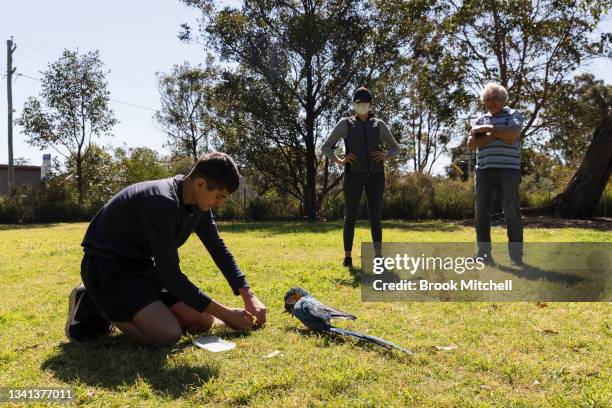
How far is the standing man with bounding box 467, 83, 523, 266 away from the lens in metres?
5.59

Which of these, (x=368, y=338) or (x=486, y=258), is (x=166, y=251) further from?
(x=486, y=258)

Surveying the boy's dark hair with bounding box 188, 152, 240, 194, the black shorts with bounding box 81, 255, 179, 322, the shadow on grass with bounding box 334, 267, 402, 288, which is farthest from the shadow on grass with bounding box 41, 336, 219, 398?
the shadow on grass with bounding box 334, 267, 402, 288

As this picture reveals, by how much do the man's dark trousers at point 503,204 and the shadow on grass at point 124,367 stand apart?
12.8 feet

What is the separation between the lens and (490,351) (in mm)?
2855

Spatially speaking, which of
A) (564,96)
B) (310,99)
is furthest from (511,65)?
(310,99)

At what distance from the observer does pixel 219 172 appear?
2910 mm

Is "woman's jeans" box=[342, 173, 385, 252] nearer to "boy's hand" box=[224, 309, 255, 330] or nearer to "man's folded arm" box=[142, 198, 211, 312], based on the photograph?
"boy's hand" box=[224, 309, 255, 330]

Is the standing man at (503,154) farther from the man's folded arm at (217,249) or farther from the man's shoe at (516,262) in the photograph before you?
the man's folded arm at (217,249)

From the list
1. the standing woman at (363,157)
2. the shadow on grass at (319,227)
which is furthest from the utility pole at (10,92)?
the standing woman at (363,157)

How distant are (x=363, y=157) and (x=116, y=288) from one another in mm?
3267

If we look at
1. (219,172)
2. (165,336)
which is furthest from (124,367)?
(219,172)

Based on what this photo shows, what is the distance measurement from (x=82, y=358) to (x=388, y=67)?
683 inches

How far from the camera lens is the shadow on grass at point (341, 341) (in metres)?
2.80

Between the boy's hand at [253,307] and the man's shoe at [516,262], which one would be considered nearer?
the boy's hand at [253,307]
